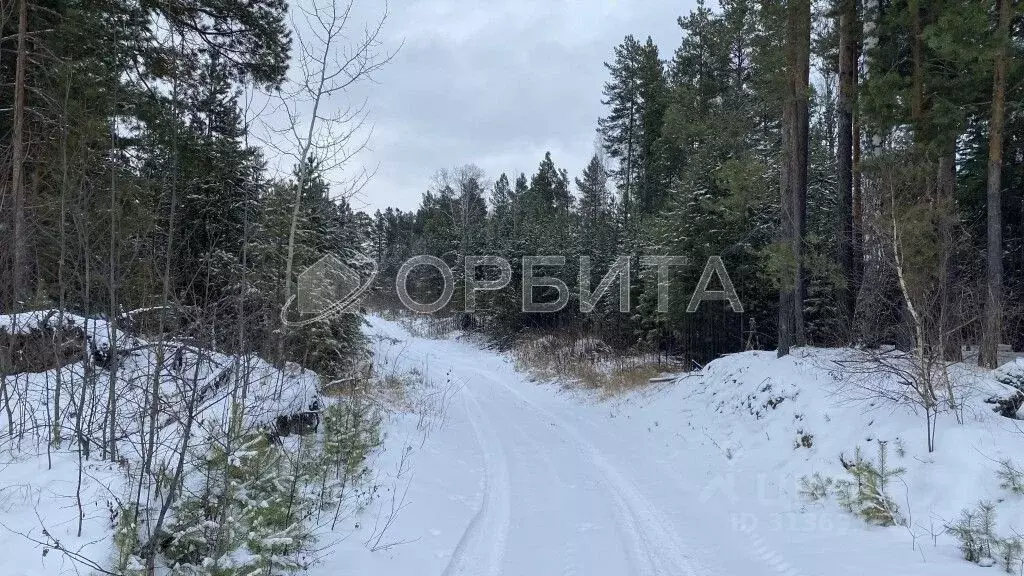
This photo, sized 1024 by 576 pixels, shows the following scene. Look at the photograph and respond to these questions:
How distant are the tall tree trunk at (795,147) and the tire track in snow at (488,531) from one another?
687 centimetres

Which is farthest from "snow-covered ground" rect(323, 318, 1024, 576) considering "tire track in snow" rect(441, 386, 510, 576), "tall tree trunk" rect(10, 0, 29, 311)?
"tall tree trunk" rect(10, 0, 29, 311)

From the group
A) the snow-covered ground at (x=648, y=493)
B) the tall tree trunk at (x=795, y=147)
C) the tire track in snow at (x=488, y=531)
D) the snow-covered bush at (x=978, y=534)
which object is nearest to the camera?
the snow-covered ground at (x=648, y=493)

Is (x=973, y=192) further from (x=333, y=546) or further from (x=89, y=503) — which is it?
(x=89, y=503)

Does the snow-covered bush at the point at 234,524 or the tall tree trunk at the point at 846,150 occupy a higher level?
the tall tree trunk at the point at 846,150

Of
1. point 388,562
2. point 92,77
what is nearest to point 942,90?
point 388,562

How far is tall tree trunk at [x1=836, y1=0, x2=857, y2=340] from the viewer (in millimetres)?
11875

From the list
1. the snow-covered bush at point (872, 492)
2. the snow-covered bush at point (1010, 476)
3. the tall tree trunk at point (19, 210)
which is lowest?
the snow-covered bush at point (872, 492)

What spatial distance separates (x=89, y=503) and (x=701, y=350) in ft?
51.4

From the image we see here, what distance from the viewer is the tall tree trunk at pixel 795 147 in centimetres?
1070

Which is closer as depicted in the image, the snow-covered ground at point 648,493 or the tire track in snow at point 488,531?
the snow-covered ground at point 648,493

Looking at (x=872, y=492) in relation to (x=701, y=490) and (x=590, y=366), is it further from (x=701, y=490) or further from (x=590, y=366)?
(x=590, y=366)

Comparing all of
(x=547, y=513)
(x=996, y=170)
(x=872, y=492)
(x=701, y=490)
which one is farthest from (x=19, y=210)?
(x=996, y=170)

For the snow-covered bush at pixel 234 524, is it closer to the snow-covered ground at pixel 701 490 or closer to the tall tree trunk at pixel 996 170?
the snow-covered ground at pixel 701 490

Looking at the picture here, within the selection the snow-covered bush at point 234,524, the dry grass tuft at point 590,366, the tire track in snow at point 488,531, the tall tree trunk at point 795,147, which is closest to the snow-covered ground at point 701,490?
the tire track in snow at point 488,531
